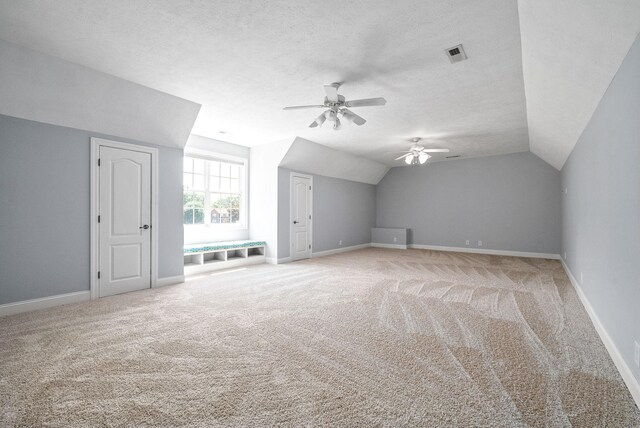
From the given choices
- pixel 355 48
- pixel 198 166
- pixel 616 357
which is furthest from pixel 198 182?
pixel 616 357

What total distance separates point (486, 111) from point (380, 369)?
14.8 feet

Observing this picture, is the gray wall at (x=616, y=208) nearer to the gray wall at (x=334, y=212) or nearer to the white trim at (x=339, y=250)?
the gray wall at (x=334, y=212)

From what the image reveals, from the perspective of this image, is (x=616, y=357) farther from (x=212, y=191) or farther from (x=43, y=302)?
(x=212, y=191)

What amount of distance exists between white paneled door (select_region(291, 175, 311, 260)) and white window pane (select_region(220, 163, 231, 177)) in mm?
1527

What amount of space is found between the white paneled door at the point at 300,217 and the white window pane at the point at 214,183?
1.77m

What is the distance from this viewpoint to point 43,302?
3543 mm

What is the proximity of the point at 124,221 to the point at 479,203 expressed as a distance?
8.78m

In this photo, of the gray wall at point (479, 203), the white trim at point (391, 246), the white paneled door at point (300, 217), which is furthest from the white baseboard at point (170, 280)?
the gray wall at point (479, 203)

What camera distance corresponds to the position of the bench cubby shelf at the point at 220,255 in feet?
18.6

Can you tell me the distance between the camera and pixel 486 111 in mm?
4773

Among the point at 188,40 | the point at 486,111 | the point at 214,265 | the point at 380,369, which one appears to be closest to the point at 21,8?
the point at 188,40

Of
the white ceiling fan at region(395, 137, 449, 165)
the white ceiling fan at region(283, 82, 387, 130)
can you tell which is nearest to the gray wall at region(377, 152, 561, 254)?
the white ceiling fan at region(395, 137, 449, 165)

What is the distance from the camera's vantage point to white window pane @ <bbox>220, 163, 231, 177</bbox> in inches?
263

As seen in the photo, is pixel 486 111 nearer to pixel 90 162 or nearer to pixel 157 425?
pixel 157 425
